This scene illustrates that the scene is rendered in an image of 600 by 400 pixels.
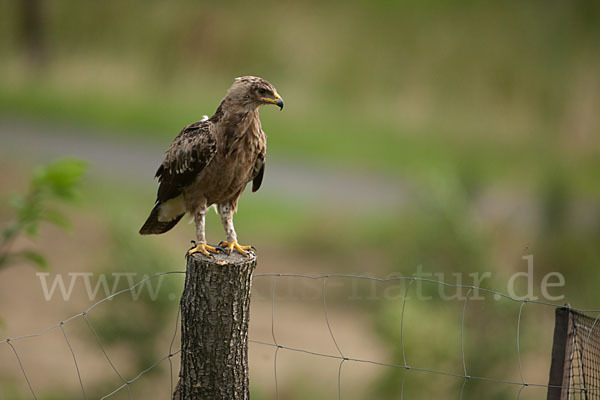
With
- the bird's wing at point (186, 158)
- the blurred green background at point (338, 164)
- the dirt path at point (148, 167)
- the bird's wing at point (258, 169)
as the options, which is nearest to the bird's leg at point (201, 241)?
the bird's wing at point (186, 158)

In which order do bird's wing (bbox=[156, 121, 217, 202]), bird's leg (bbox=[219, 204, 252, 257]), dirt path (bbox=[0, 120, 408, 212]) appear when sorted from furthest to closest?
dirt path (bbox=[0, 120, 408, 212]), bird's wing (bbox=[156, 121, 217, 202]), bird's leg (bbox=[219, 204, 252, 257])

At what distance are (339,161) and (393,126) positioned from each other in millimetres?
1754

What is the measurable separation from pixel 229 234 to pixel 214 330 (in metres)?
0.71

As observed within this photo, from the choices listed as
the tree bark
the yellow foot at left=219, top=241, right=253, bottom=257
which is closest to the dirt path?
the yellow foot at left=219, top=241, right=253, bottom=257

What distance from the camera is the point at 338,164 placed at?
12.1 meters

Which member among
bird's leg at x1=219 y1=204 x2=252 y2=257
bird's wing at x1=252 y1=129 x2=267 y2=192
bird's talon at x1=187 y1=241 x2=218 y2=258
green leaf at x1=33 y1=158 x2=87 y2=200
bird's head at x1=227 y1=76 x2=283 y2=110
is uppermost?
bird's head at x1=227 y1=76 x2=283 y2=110

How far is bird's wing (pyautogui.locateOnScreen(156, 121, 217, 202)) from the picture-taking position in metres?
3.38

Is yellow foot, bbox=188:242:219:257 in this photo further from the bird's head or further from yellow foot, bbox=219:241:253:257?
the bird's head

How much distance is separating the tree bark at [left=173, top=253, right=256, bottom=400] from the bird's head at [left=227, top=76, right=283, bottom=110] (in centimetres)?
77

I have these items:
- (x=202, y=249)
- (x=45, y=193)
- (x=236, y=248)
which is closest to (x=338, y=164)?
(x=45, y=193)

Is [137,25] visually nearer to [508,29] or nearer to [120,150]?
[120,150]

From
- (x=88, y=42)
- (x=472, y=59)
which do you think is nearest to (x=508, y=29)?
(x=472, y=59)

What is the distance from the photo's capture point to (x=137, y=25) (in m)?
15.1

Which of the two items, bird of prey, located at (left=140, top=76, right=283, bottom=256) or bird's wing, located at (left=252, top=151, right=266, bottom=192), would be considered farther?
bird's wing, located at (left=252, top=151, right=266, bottom=192)
